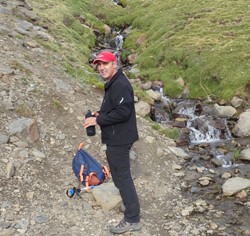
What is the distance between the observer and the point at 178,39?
29016 mm

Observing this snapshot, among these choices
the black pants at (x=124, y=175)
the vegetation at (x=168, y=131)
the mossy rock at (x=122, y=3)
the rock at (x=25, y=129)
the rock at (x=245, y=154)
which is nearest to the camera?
the black pants at (x=124, y=175)

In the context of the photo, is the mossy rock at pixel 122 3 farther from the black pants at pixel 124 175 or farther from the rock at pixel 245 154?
the black pants at pixel 124 175

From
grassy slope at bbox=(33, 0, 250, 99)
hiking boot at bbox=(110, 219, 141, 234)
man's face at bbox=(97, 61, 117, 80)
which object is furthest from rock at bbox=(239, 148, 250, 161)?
man's face at bbox=(97, 61, 117, 80)

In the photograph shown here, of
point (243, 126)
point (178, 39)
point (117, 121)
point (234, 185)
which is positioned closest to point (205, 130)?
point (243, 126)

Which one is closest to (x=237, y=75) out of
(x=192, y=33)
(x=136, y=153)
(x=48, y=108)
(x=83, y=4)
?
(x=192, y=33)

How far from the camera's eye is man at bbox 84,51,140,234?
852 cm

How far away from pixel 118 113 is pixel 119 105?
17cm

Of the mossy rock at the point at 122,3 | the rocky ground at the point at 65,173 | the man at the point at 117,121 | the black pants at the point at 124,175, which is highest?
the man at the point at 117,121

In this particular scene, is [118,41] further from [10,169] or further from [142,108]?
[10,169]

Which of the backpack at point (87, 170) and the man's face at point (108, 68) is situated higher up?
the man's face at point (108, 68)

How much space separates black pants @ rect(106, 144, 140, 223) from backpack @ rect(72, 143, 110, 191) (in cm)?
189

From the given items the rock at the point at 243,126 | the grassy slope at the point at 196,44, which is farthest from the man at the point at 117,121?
the grassy slope at the point at 196,44

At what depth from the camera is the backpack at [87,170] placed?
11227 millimetres

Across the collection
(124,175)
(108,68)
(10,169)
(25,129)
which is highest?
(108,68)
